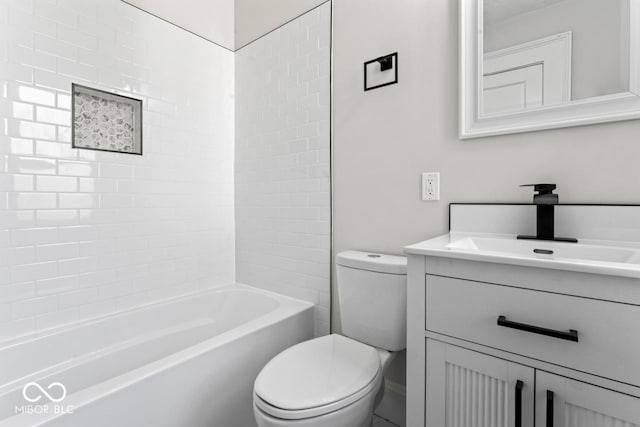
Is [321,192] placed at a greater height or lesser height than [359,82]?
lesser

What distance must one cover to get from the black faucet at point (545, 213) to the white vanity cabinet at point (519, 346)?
0.41 metres

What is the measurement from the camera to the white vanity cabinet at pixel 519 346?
695 millimetres

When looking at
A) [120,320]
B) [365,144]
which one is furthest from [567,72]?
[120,320]

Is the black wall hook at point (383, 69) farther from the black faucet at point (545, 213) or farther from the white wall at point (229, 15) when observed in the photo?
the black faucet at point (545, 213)

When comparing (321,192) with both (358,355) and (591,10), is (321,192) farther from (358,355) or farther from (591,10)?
(591,10)

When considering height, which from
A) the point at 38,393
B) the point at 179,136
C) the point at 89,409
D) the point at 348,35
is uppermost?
the point at 348,35

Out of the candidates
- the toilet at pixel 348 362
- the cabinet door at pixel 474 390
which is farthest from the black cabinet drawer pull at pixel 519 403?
the toilet at pixel 348 362

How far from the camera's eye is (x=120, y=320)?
1.75m

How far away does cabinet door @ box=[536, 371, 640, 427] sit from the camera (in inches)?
27.2

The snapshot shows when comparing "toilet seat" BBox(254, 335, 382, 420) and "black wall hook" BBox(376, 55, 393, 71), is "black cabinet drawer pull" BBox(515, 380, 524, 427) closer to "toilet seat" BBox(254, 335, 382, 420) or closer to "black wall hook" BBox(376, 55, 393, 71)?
"toilet seat" BBox(254, 335, 382, 420)

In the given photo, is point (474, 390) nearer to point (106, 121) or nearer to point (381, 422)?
point (381, 422)

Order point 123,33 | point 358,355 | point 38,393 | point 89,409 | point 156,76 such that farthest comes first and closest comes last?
point 156,76 < point 123,33 < point 38,393 < point 358,355 < point 89,409

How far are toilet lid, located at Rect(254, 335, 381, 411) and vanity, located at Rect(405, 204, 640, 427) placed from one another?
23 cm

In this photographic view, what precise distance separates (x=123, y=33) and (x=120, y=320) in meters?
1.62
